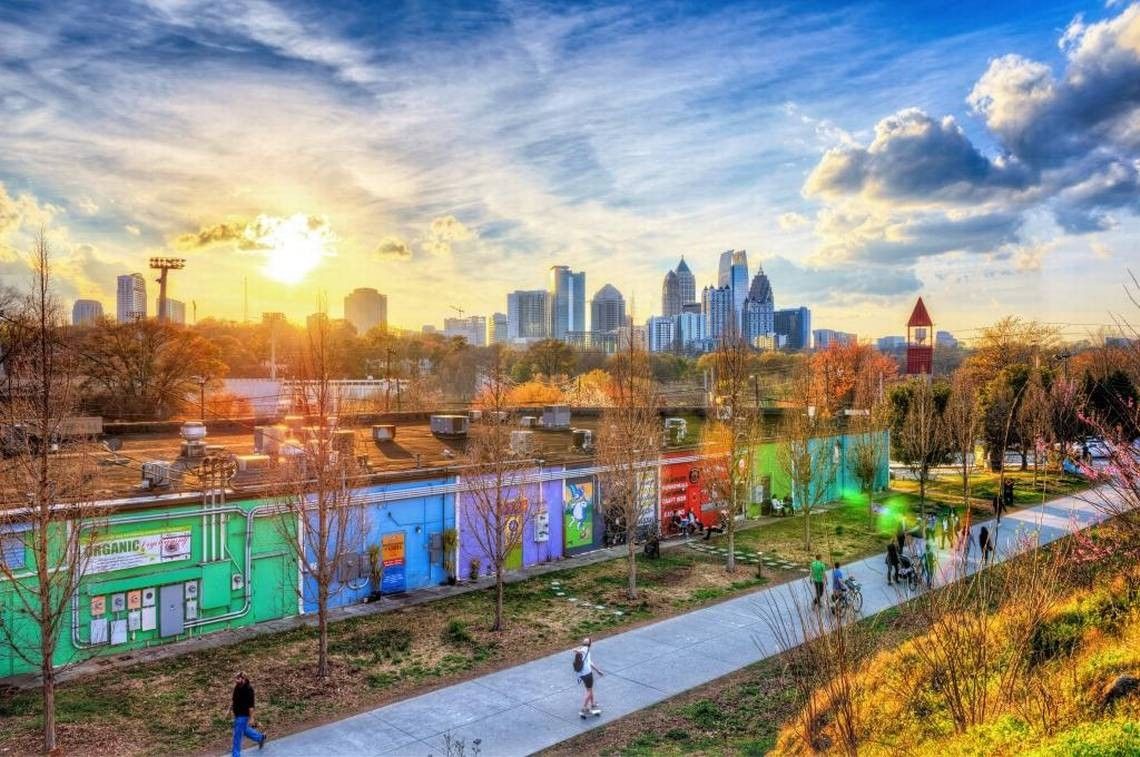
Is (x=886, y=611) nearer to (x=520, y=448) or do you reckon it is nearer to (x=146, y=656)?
(x=520, y=448)

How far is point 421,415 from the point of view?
35625mm

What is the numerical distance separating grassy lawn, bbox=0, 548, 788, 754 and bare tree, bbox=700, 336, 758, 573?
3.83 meters

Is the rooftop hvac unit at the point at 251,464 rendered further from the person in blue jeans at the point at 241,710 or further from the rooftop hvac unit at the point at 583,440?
the rooftop hvac unit at the point at 583,440

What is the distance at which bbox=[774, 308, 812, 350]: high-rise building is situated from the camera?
186587 millimetres

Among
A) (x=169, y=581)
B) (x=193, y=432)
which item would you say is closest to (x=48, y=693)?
(x=169, y=581)

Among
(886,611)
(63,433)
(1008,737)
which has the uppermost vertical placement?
(63,433)

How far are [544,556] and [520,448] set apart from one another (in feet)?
11.8

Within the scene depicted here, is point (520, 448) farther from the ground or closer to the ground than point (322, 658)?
farther from the ground

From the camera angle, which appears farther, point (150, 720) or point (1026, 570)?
point (150, 720)

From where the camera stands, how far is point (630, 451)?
21.4 m

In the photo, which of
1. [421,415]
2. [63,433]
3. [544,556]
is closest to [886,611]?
[544,556]

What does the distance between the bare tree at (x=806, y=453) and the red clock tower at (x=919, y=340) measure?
109 feet

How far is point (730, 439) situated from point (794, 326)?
6739 inches

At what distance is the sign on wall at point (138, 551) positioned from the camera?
1545 centimetres
